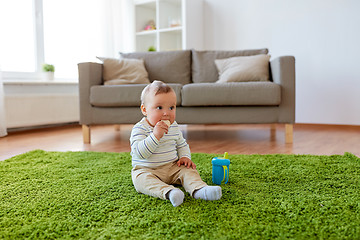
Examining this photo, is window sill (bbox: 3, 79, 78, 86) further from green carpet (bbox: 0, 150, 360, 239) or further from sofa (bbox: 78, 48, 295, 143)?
green carpet (bbox: 0, 150, 360, 239)

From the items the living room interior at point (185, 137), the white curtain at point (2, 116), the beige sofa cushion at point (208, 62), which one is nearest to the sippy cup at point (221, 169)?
the living room interior at point (185, 137)

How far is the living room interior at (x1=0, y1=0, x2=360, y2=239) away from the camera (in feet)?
3.07

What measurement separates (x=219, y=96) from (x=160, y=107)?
1.23 m

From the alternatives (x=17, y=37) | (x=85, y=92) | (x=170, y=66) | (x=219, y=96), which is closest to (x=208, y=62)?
(x=170, y=66)

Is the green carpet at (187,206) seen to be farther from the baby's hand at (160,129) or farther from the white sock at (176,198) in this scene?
the baby's hand at (160,129)

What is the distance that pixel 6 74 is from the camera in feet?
10.5

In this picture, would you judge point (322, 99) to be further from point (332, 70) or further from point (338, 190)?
point (338, 190)

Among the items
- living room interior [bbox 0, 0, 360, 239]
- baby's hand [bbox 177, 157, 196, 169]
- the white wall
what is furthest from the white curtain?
the white wall

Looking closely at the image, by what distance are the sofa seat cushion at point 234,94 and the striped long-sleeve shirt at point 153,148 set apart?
111 centimetres

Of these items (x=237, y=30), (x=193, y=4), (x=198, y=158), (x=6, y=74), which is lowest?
(x=198, y=158)

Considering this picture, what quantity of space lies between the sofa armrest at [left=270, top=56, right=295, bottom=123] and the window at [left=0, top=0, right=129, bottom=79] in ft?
8.15

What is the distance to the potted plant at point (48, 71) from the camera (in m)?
3.47

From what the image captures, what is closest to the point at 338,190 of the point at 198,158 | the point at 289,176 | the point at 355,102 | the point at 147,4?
the point at 289,176

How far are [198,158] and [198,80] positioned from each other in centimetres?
138
